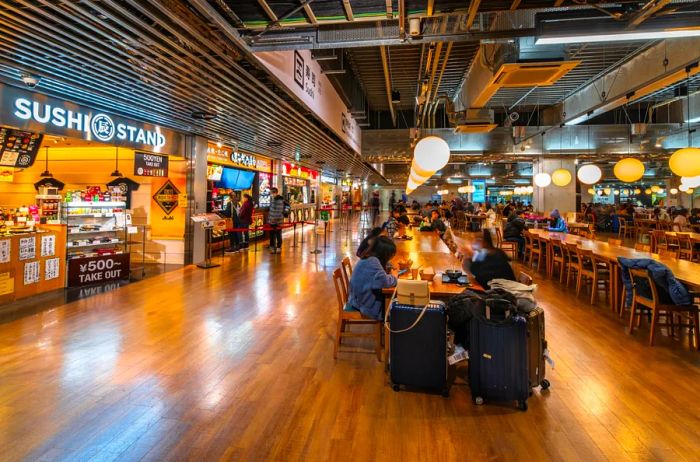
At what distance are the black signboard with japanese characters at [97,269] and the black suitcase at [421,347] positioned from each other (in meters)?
A: 6.21

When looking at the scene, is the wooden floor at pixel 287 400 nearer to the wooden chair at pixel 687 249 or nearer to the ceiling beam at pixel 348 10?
the ceiling beam at pixel 348 10

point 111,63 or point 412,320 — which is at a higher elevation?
point 111,63

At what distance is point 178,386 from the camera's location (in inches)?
126

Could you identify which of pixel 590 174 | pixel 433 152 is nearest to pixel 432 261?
pixel 433 152

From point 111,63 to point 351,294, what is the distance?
3631 millimetres

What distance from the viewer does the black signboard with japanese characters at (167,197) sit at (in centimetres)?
914

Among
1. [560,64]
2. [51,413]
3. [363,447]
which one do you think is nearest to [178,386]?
[51,413]

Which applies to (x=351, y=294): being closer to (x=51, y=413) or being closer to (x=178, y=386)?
(x=178, y=386)

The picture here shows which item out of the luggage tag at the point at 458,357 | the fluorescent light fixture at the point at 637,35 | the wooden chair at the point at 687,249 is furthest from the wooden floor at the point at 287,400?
the wooden chair at the point at 687,249

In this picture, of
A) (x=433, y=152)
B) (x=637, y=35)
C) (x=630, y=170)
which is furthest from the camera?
(x=630, y=170)

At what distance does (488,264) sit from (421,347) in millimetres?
1165

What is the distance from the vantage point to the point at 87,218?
7379 mm

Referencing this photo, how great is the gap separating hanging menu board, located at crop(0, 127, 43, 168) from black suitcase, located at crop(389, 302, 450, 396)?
6.16 metres

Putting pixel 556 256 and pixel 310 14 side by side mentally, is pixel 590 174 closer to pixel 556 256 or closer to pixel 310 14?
pixel 556 256
